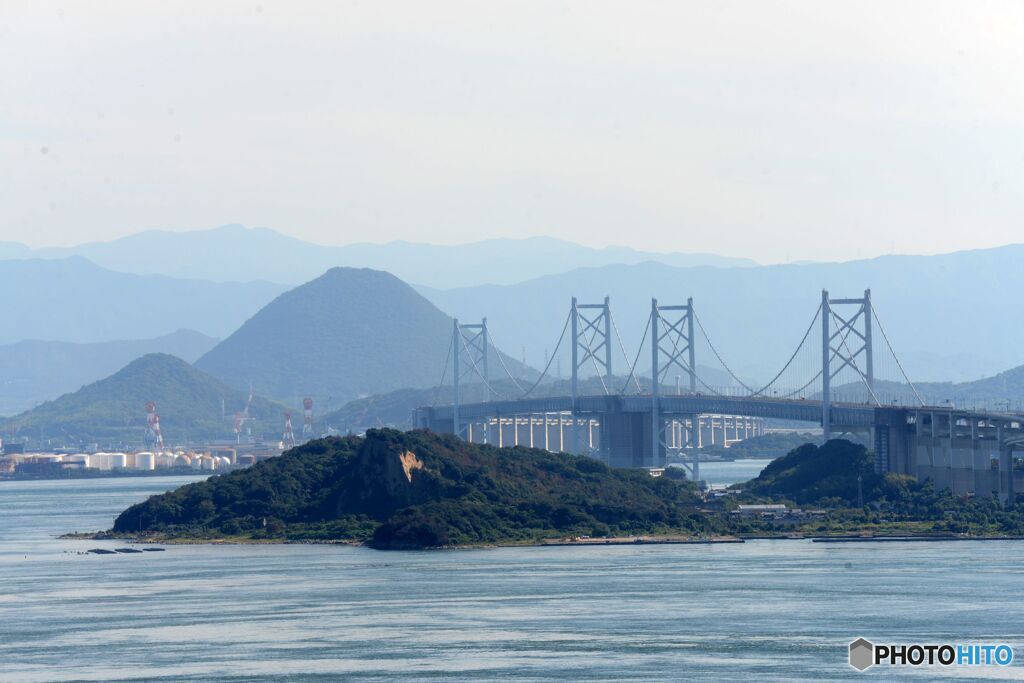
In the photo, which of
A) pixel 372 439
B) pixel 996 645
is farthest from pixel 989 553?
pixel 372 439

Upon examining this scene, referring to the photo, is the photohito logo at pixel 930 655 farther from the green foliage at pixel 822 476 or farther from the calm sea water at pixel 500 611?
the green foliage at pixel 822 476

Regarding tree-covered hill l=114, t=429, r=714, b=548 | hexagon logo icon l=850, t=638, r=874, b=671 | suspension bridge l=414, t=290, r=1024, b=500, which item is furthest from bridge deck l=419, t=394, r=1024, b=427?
hexagon logo icon l=850, t=638, r=874, b=671

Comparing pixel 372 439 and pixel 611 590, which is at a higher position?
pixel 372 439

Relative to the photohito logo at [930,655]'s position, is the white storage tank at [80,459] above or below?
above

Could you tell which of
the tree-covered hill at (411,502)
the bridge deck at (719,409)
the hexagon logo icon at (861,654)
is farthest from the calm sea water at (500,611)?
the bridge deck at (719,409)

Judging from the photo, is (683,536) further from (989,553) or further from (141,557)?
(141,557)

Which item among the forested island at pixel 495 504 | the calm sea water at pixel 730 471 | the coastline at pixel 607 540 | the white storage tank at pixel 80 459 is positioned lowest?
the coastline at pixel 607 540

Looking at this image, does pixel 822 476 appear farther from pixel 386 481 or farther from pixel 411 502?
pixel 386 481
